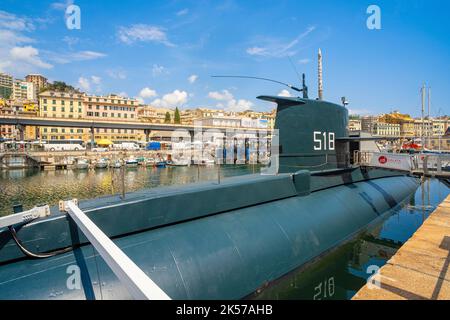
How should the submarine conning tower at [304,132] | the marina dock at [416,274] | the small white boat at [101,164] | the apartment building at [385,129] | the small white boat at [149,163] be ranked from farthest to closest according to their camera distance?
the apartment building at [385,129] < the small white boat at [149,163] < the small white boat at [101,164] < the submarine conning tower at [304,132] < the marina dock at [416,274]

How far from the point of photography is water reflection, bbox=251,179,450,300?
640 cm

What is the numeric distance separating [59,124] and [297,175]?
6006 cm

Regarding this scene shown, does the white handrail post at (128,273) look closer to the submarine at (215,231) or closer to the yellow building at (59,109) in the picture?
the submarine at (215,231)

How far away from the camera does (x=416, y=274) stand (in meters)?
5.87

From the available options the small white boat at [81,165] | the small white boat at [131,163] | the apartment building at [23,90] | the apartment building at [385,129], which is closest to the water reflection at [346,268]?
the small white boat at [81,165]

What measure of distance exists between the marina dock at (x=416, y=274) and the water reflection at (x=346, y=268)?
1.15 meters

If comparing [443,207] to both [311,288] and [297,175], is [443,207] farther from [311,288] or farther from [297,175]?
[311,288]

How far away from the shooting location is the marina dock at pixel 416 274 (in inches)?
200

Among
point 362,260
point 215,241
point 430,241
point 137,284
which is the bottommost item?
point 362,260

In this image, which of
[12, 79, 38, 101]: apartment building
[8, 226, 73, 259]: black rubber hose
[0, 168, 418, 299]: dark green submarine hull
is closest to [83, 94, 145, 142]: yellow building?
[0, 168, 418, 299]: dark green submarine hull

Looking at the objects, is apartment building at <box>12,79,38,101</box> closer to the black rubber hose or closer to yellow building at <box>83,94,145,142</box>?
yellow building at <box>83,94,145,142</box>

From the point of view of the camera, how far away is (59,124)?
187 feet

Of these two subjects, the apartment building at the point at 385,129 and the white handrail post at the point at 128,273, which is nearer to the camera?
the white handrail post at the point at 128,273
